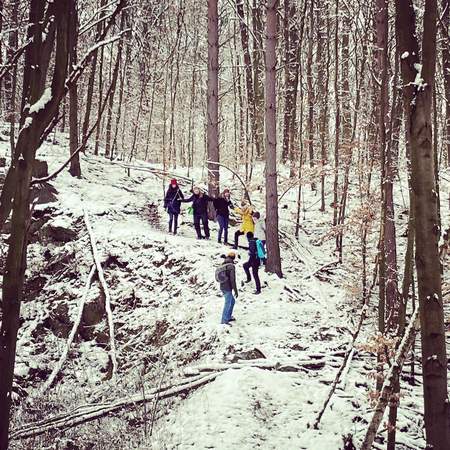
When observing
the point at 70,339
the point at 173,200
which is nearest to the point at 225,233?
the point at 173,200

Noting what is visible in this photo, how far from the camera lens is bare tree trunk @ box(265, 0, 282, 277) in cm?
1230

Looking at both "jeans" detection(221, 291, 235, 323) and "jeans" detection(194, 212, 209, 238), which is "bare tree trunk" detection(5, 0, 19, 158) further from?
"jeans" detection(194, 212, 209, 238)

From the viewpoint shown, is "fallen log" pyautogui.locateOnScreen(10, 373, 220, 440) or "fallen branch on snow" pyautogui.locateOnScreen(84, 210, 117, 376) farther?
"fallen branch on snow" pyautogui.locateOnScreen(84, 210, 117, 376)

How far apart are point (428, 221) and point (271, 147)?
9.45 metres

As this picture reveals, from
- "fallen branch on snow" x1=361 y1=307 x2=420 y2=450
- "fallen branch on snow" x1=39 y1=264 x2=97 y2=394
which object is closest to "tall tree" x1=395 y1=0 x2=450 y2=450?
"fallen branch on snow" x1=361 y1=307 x2=420 y2=450

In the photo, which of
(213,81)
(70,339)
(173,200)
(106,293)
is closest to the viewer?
(70,339)

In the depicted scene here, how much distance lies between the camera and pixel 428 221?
3.18 meters

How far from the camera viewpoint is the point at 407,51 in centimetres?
326

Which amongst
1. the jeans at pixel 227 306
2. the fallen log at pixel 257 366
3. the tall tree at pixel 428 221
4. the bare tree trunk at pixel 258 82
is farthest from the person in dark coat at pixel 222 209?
the tall tree at pixel 428 221

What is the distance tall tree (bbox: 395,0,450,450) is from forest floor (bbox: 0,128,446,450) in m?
1.79

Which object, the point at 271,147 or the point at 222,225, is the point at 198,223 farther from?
the point at 271,147

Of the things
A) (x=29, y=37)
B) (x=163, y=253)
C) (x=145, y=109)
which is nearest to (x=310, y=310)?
(x=163, y=253)

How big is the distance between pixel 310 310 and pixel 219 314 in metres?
1.97

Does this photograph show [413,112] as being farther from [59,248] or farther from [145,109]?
[145,109]
